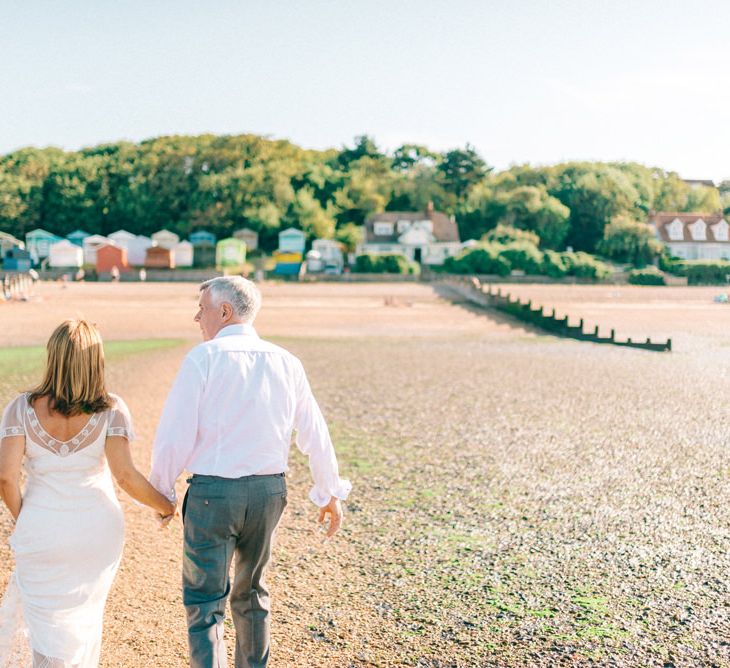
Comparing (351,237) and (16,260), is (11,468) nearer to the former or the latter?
(16,260)

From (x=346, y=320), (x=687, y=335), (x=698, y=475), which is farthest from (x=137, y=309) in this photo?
(x=698, y=475)

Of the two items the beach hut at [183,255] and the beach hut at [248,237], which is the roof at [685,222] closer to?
the beach hut at [248,237]

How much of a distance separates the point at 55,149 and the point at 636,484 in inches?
4441

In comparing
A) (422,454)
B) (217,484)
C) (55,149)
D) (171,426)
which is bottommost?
(422,454)

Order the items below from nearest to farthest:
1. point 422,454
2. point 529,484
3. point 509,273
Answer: point 529,484 < point 422,454 < point 509,273

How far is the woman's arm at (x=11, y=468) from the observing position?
3162 mm

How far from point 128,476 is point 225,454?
414 millimetres

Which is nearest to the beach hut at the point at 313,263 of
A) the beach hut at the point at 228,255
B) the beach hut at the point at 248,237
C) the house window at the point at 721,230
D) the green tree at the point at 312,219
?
the beach hut at the point at 228,255

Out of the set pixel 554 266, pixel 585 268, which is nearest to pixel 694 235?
pixel 585 268

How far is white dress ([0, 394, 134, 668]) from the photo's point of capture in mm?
3174

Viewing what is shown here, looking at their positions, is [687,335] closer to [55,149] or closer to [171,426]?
[171,426]

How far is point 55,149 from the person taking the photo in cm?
10794

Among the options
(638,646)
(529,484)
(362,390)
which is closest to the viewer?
(638,646)

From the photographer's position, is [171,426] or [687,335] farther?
[687,335]
